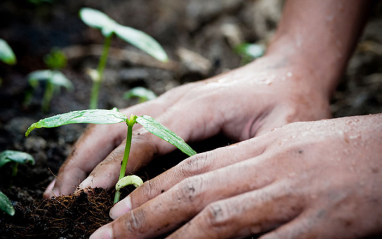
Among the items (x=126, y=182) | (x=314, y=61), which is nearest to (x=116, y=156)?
(x=126, y=182)

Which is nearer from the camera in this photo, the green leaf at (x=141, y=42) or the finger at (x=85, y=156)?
the finger at (x=85, y=156)

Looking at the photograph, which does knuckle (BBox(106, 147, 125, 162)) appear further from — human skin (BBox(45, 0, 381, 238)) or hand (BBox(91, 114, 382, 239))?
hand (BBox(91, 114, 382, 239))

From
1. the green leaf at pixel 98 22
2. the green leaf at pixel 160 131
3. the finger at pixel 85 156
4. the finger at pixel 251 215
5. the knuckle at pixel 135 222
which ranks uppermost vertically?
the green leaf at pixel 98 22

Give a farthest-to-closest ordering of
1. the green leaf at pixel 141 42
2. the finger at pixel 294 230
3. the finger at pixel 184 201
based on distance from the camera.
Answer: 1. the green leaf at pixel 141 42
2. the finger at pixel 184 201
3. the finger at pixel 294 230

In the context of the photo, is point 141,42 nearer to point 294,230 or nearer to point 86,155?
point 86,155

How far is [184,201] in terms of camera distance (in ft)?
2.40

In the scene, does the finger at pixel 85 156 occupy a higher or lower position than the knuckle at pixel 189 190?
higher

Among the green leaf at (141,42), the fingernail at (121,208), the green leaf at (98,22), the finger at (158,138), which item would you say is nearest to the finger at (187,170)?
the fingernail at (121,208)

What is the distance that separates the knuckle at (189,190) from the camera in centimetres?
73

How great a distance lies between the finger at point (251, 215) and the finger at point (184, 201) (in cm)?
4

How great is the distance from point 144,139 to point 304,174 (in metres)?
0.54

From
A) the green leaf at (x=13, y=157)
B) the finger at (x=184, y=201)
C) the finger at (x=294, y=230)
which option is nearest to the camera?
the finger at (x=294, y=230)

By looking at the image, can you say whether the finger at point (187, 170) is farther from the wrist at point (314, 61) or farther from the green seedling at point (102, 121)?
the wrist at point (314, 61)

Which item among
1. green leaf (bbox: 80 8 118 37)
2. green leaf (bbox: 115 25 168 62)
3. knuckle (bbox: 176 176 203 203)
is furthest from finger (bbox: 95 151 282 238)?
green leaf (bbox: 80 8 118 37)
